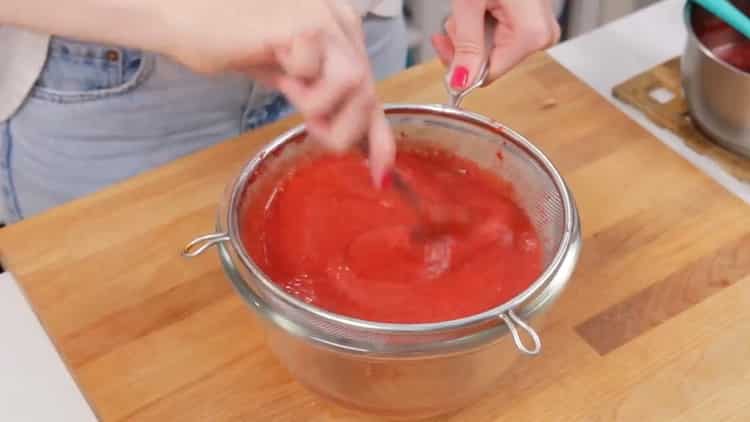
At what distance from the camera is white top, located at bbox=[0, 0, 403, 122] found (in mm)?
874

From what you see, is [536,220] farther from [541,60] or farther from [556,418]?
[541,60]

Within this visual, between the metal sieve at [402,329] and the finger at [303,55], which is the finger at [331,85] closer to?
the finger at [303,55]

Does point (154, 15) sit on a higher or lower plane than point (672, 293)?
higher

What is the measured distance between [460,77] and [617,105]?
278mm

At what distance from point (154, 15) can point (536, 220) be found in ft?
1.17

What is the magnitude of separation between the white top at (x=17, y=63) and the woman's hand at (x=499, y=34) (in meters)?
0.40

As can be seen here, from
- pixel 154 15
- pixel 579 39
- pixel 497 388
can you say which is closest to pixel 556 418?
pixel 497 388

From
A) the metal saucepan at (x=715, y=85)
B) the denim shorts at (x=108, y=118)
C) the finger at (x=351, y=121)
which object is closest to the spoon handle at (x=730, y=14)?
the metal saucepan at (x=715, y=85)

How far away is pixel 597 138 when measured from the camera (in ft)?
3.08

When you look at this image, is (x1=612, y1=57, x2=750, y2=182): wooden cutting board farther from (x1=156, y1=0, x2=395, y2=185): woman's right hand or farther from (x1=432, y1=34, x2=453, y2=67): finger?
(x1=156, y1=0, x2=395, y2=185): woman's right hand

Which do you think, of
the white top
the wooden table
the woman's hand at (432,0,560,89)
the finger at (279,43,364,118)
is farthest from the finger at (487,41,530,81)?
the white top

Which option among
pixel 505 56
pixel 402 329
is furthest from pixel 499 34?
pixel 402 329

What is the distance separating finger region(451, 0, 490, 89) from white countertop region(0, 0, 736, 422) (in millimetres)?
270

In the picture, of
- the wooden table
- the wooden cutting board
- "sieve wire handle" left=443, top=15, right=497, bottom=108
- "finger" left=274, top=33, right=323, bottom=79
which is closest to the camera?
"finger" left=274, top=33, right=323, bottom=79
